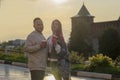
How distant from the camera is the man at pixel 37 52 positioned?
863 centimetres

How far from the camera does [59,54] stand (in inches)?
361

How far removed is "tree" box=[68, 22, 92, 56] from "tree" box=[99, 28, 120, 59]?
21.7ft

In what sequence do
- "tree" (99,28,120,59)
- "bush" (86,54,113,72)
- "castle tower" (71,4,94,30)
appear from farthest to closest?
"castle tower" (71,4,94,30) → "tree" (99,28,120,59) → "bush" (86,54,113,72)

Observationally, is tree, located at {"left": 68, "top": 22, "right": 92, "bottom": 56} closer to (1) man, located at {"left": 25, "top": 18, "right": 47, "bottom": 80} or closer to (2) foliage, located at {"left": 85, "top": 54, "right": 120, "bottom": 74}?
(2) foliage, located at {"left": 85, "top": 54, "right": 120, "bottom": 74}

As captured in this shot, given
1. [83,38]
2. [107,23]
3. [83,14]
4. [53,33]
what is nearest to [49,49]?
[53,33]

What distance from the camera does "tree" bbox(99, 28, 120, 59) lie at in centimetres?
7112

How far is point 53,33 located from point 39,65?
0.85 metres

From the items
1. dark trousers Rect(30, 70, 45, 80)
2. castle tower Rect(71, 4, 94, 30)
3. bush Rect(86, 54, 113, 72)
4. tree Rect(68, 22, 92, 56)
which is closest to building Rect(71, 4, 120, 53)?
castle tower Rect(71, 4, 94, 30)

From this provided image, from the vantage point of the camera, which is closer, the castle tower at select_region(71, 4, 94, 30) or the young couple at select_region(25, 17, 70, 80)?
the young couple at select_region(25, 17, 70, 80)

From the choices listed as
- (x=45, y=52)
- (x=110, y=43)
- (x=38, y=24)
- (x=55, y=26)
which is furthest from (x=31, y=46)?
(x=110, y=43)

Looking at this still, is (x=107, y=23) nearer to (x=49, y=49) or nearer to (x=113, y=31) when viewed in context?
(x=113, y=31)

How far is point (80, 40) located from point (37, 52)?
244ft

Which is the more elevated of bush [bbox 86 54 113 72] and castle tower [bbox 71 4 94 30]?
castle tower [bbox 71 4 94 30]

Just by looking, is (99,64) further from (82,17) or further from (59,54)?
(82,17)
